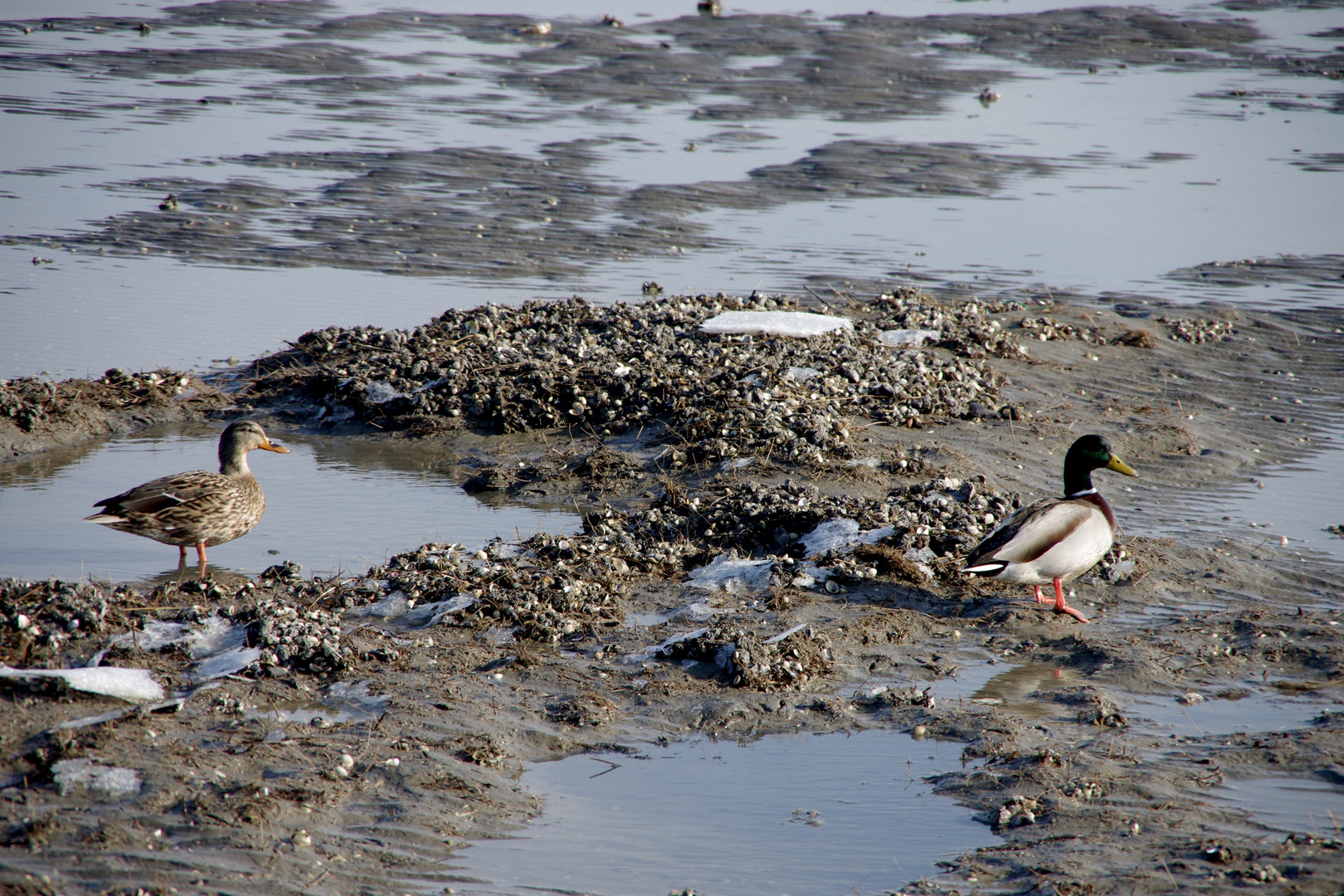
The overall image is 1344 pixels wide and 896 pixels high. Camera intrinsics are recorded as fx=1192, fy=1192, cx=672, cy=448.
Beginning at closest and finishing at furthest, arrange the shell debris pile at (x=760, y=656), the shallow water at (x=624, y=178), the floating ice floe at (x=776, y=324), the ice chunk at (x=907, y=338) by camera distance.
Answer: the shell debris pile at (x=760, y=656)
the floating ice floe at (x=776, y=324)
the ice chunk at (x=907, y=338)
the shallow water at (x=624, y=178)

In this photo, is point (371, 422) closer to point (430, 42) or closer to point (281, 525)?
point (281, 525)

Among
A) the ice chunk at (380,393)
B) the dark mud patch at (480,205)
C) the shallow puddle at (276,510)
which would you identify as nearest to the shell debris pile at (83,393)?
the shallow puddle at (276,510)

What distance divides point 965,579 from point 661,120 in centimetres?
2043

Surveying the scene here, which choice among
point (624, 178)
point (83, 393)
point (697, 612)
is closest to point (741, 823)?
point (697, 612)

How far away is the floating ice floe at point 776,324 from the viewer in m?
11.7

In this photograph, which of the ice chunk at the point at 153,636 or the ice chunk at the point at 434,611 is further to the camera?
the ice chunk at the point at 434,611

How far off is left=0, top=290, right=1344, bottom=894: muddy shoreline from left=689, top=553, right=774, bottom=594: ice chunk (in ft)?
0.35

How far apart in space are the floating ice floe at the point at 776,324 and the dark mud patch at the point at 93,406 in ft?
15.5

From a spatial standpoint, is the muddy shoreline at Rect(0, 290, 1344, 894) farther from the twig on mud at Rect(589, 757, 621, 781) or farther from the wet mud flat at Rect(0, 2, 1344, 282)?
the wet mud flat at Rect(0, 2, 1344, 282)

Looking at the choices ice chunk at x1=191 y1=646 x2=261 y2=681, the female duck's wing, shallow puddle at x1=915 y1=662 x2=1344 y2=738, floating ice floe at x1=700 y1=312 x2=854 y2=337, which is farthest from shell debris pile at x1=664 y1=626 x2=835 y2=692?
floating ice floe at x1=700 y1=312 x2=854 y2=337

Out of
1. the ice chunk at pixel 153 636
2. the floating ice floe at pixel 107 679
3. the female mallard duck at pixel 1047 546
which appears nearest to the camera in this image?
the floating ice floe at pixel 107 679

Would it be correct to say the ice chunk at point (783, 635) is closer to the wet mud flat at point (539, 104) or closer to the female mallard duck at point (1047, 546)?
the female mallard duck at point (1047, 546)

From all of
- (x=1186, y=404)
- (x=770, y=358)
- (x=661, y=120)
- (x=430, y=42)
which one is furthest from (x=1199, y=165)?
(x=430, y=42)

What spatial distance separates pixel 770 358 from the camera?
1109 centimetres
